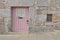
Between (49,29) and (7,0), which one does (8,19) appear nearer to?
(7,0)

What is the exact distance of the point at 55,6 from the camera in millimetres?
11500

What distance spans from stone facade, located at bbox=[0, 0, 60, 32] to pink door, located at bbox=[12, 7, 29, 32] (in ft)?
1.18

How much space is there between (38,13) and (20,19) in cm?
125

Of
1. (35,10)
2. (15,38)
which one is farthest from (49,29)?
(15,38)

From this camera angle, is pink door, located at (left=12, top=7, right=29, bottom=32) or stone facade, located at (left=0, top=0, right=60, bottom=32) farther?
pink door, located at (left=12, top=7, right=29, bottom=32)

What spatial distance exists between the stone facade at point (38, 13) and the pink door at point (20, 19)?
358mm

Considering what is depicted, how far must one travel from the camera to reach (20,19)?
38.7 feet

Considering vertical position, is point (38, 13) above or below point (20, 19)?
above

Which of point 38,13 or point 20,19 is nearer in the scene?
point 38,13

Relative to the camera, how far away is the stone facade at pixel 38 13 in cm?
1141

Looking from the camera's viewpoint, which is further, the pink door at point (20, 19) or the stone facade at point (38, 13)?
the pink door at point (20, 19)

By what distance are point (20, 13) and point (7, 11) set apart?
88 centimetres

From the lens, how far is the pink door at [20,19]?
11.7 m

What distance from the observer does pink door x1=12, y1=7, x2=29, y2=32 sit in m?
11.7
